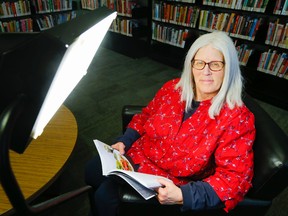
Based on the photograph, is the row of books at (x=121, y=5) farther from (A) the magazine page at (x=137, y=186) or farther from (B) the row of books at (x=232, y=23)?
(A) the magazine page at (x=137, y=186)

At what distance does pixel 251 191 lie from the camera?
0.92 metres

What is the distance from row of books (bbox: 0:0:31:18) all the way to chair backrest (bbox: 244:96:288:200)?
3901 mm

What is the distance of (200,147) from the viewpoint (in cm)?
97

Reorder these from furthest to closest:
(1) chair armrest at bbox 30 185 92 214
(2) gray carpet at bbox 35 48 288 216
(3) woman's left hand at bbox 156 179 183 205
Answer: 1. (2) gray carpet at bbox 35 48 288 216
2. (3) woman's left hand at bbox 156 179 183 205
3. (1) chair armrest at bbox 30 185 92 214

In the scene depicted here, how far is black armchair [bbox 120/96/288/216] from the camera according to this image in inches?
32.7

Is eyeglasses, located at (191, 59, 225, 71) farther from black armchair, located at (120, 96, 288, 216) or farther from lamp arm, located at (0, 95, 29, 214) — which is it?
lamp arm, located at (0, 95, 29, 214)

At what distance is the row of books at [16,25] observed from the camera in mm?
3475

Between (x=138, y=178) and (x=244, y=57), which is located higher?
(x=138, y=178)

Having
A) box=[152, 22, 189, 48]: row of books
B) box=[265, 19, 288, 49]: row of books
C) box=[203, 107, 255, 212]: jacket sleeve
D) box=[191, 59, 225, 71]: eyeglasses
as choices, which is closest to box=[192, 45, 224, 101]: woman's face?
box=[191, 59, 225, 71]: eyeglasses

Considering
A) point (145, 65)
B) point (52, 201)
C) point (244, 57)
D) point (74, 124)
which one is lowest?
point (145, 65)

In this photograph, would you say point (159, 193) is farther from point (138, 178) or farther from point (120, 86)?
point (120, 86)

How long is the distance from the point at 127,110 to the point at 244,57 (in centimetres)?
211

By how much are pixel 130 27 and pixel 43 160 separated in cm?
340

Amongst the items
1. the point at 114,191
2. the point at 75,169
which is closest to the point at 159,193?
the point at 114,191
